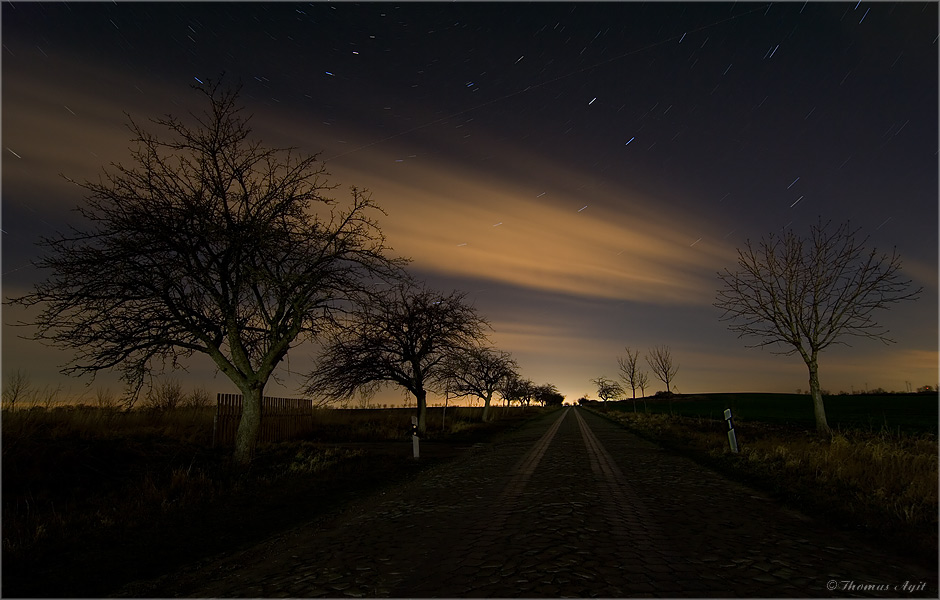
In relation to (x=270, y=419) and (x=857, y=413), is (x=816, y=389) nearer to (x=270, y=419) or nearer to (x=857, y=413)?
(x=270, y=419)

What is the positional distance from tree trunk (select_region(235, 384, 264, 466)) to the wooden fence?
3008 mm

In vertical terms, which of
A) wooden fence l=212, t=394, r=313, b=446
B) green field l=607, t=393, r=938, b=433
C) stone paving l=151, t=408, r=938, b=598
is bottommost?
green field l=607, t=393, r=938, b=433

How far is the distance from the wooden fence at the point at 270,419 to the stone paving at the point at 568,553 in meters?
10.5

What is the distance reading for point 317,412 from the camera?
3212 centimetres

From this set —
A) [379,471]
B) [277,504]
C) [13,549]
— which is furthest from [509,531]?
A: [379,471]

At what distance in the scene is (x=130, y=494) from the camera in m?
9.30

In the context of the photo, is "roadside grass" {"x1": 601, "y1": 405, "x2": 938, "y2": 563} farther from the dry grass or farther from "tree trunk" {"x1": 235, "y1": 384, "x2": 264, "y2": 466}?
"tree trunk" {"x1": 235, "y1": 384, "x2": 264, "y2": 466}

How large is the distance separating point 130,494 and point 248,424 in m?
3.58

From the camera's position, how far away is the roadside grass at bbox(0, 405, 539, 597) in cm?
581

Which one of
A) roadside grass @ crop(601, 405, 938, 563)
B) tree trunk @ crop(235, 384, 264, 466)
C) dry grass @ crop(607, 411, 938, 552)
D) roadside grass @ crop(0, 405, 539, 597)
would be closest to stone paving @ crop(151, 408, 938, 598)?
roadside grass @ crop(601, 405, 938, 563)

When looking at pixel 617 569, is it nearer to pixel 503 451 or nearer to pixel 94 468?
pixel 94 468

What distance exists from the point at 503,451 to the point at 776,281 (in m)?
13.2

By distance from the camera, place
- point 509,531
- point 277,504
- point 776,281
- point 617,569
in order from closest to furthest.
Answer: point 617,569, point 509,531, point 277,504, point 776,281

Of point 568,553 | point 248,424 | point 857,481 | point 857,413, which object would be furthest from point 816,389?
point 857,413
